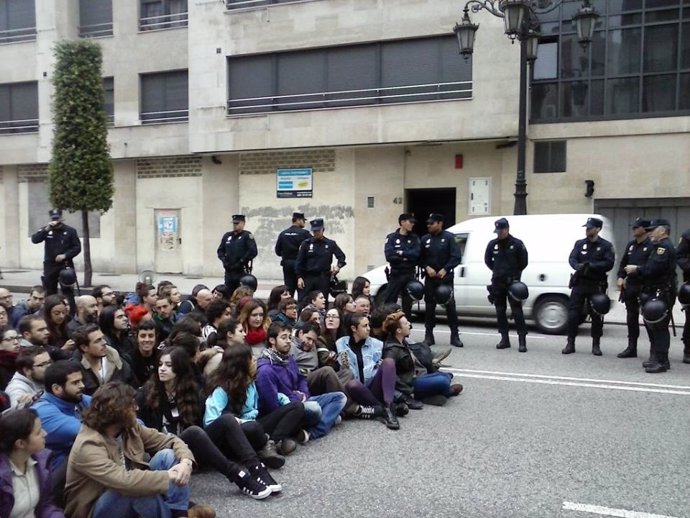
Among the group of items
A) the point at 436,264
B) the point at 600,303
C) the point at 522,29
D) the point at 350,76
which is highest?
the point at 350,76

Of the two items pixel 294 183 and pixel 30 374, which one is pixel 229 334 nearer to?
pixel 30 374

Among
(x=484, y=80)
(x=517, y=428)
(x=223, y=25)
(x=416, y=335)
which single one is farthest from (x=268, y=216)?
(x=517, y=428)

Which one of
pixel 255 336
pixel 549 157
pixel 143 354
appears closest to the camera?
pixel 143 354

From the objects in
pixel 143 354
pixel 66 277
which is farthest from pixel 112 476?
pixel 66 277

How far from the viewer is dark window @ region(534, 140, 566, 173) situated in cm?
1722

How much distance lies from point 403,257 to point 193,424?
18.1ft

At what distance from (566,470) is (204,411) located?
8.84 feet

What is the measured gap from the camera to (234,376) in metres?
5.09

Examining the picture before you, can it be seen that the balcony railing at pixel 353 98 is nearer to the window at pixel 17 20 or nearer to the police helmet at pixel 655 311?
the window at pixel 17 20

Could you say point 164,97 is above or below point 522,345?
above

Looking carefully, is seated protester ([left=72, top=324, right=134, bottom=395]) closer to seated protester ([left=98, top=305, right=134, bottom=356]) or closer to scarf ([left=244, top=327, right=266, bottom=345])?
seated protester ([left=98, top=305, right=134, bottom=356])

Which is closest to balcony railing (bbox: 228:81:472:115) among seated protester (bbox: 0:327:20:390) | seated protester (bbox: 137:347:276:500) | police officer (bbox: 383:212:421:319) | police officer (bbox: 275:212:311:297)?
police officer (bbox: 275:212:311:297)

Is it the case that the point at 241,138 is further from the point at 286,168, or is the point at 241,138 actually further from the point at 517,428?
the point at 517,428

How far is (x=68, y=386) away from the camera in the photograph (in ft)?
13.5
